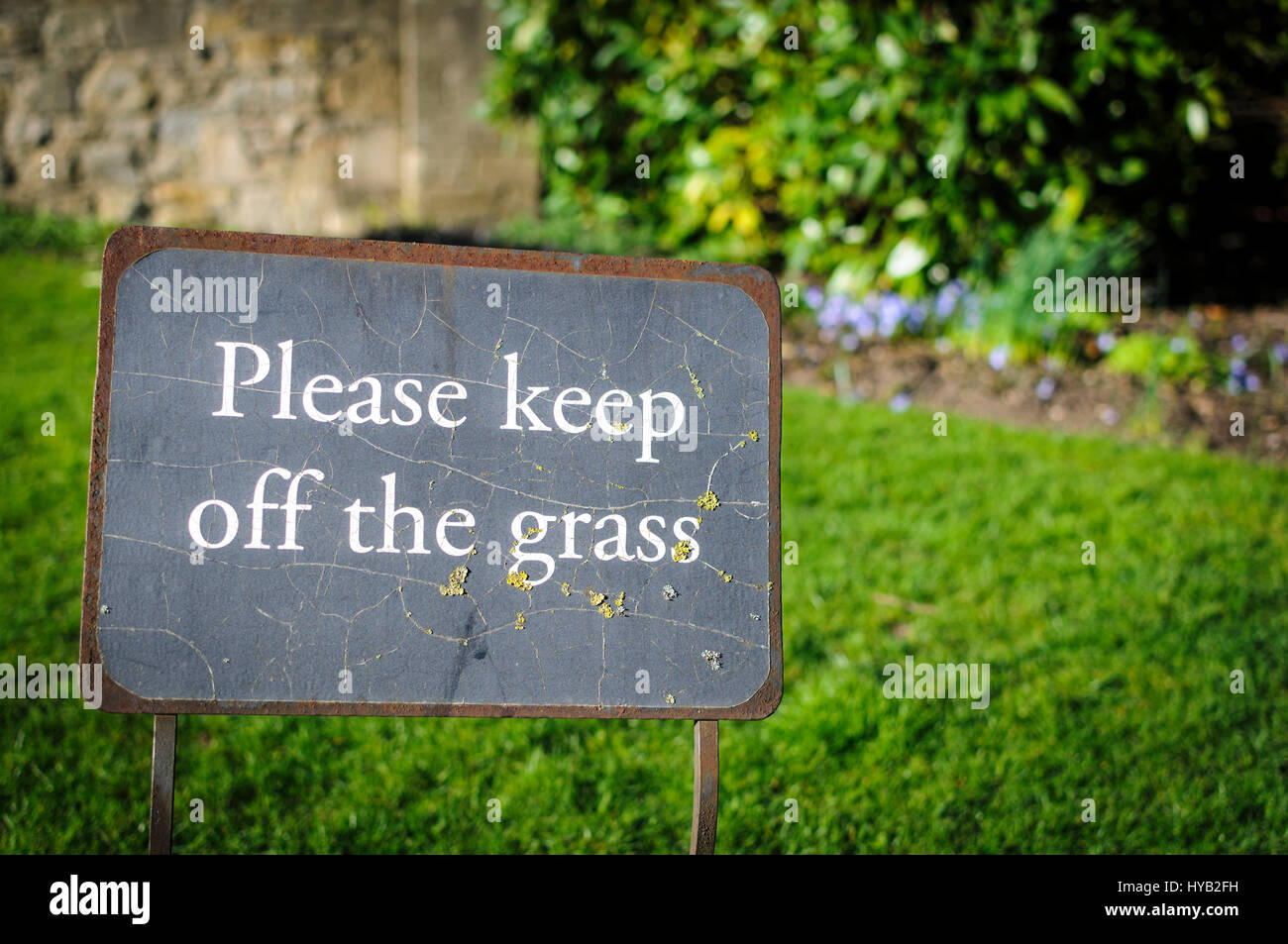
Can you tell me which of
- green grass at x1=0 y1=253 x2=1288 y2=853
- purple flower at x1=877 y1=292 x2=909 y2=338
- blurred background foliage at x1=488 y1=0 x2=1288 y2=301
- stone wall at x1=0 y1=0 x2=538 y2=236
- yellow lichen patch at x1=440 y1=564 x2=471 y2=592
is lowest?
green grass at x1=0 y1=253 x2=1288 y2=853

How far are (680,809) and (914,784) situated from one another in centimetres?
56

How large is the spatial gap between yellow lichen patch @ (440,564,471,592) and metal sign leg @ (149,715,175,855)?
0.46 meters

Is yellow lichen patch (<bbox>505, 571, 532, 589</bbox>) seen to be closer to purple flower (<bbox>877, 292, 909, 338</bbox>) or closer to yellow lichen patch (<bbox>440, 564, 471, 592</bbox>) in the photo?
yellow lichen patch (<bbox>440, 564, 471, 592</bbox>)

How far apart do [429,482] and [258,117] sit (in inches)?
238

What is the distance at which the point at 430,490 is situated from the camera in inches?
61.2

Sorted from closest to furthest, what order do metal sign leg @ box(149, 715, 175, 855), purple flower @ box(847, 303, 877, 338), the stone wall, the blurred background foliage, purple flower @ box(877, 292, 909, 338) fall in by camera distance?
metal sign leg @ box(149, 715, 175, 855) < the blurred background foliage < purple flower @ box(877, 292, 909, 338) < purple flower @ box(847, 303, 877, 338) < the stone wall

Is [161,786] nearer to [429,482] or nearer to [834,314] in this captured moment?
[429,482]

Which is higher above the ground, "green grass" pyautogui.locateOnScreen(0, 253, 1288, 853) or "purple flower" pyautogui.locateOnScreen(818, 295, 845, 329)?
"purple flower" pyautogui.locateOnScreen(818, 295, 845, 329)

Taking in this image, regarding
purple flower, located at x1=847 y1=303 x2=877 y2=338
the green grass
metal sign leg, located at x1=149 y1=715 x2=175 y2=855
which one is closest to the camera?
metal sign leg, located at x1=149 y1=715 x2=175 y2=855

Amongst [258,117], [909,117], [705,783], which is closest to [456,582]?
[705,783]

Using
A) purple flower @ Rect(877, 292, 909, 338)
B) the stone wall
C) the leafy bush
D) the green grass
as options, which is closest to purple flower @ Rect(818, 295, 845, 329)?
purple flower @ Rect(877, 292, 909, 338)

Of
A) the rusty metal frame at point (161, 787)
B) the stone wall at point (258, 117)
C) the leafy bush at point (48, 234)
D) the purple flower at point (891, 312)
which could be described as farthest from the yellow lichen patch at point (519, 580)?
the leafy bush at point (48, 234)

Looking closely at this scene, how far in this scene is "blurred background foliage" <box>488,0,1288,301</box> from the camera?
4.14 meters

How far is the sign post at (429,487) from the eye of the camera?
149 centimetres
